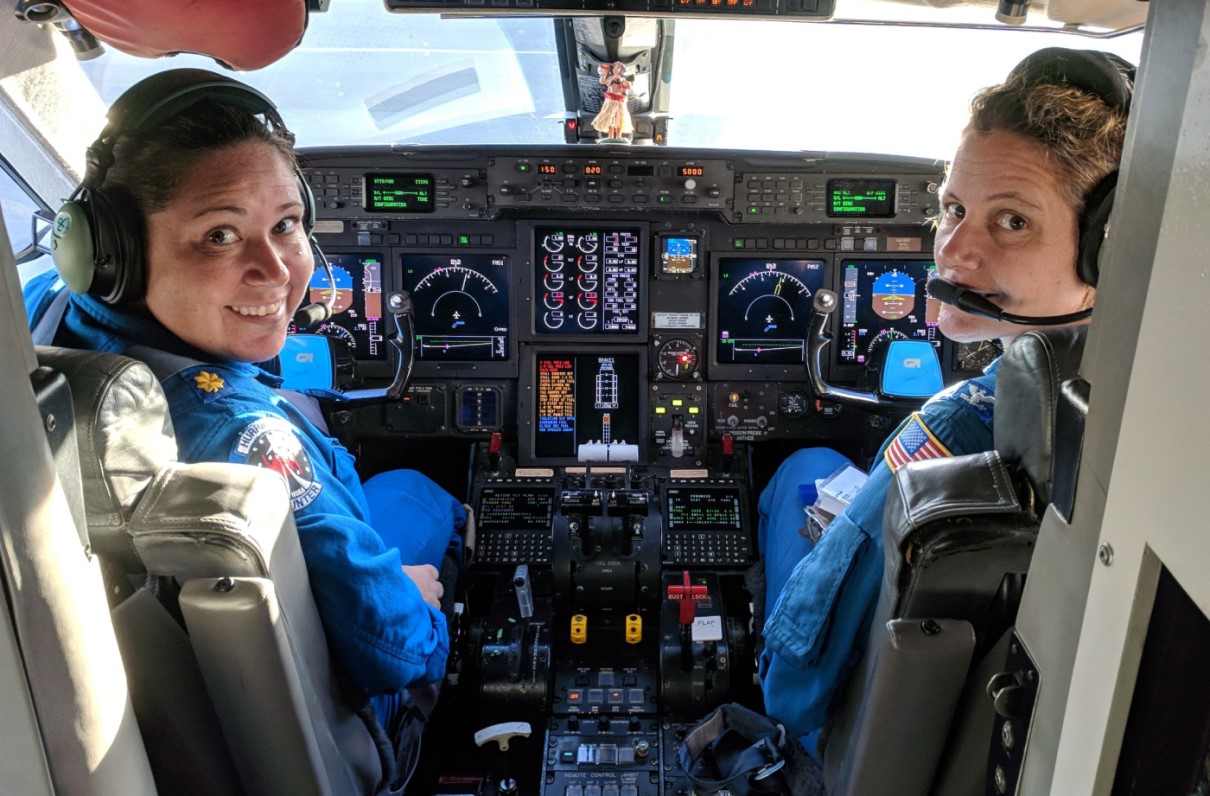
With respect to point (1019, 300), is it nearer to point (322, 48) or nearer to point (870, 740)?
point (870, 740)

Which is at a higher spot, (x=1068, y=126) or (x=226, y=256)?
(x=1068, y=126)

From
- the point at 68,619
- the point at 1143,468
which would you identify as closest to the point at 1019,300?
the point at 1143,468

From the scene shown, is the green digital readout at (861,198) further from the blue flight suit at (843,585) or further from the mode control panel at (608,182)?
the blue flight suit at (843,585)

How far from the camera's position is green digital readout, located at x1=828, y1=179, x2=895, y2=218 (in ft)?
9.16

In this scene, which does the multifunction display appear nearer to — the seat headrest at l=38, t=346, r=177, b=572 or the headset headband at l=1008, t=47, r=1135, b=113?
the seat headrest at l=38, t=346, r=177, b=572

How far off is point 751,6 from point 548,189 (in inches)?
51.0

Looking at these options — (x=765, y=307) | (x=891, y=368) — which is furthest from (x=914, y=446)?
(x=765, y=307)

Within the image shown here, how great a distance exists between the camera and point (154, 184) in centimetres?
128

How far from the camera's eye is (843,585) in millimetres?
1274

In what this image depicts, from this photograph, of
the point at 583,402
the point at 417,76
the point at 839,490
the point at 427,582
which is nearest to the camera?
the point at 427,582

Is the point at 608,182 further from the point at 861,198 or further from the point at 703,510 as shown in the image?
the point at 703,510

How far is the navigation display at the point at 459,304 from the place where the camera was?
290 centimetres

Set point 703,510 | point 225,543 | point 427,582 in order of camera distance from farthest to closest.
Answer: point 703,510 → point 427,582 → point 225,543

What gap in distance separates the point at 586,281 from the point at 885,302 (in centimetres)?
101
